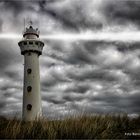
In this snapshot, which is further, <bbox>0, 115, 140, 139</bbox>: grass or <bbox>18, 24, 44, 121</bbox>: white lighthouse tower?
<bbox>18, 24, 44, 121</bbox>: white lighthouse tower

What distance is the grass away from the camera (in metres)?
8.28

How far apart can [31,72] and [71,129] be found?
26.4 m

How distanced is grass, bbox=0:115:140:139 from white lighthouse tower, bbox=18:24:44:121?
22.4 m

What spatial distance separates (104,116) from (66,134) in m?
2.15

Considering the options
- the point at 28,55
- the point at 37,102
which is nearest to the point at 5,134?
the point at 37,102

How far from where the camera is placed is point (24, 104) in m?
33.4

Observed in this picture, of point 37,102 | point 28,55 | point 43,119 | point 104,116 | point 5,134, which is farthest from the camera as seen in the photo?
point 28,55

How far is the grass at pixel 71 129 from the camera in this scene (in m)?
8.28

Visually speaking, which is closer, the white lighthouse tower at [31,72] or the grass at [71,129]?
the grass at [71,129]

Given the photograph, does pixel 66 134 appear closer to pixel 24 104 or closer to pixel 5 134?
pixel 5 134

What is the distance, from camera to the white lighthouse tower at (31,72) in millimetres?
33031

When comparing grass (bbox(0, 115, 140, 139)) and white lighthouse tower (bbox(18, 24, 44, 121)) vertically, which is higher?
white lighthouse tower (bbox(18, 24, 44, 121))

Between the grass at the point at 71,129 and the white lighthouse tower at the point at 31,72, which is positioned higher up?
the white lighthouse tower at the point at 31,72

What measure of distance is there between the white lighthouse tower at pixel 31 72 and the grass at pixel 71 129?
22.4 metres
